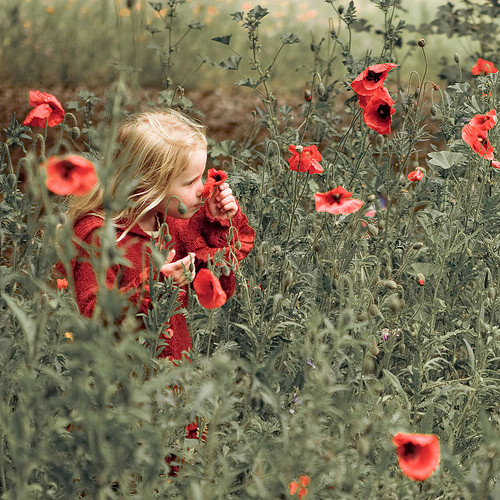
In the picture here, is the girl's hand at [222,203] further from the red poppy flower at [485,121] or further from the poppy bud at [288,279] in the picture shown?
the red poppy flower at [485,121]

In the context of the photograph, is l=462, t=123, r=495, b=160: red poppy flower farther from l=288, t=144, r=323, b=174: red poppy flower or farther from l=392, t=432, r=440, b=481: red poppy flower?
Result: l=392, t=432, r=440, b=481: red poppy flower

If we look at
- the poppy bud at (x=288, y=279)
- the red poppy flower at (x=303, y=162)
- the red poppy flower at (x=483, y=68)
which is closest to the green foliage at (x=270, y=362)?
the poppy bud at (x=288, y=279)

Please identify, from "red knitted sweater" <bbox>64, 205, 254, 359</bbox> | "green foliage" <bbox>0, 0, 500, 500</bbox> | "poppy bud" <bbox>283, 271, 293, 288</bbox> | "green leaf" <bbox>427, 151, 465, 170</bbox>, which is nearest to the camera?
"green foliage" <bbox>0, 0, 500, 500</bbox>

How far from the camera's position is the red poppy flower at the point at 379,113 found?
246cm

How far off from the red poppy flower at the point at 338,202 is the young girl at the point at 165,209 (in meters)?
0.26

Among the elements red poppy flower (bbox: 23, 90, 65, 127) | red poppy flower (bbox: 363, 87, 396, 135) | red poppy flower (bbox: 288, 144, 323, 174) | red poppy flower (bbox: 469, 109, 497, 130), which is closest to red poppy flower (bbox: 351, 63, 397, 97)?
red poppy flower (bbox: 363, 87, 396, 135)

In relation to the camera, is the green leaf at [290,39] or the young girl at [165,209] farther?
the green leaf at [290,39]

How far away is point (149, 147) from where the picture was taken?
2334 millimetres

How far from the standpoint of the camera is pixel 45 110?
2.28 metres

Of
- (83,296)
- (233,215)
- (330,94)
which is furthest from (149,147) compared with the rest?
(330,94)

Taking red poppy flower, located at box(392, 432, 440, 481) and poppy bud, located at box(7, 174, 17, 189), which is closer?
red poppy flower, located at box(392, 432, 440, 481)

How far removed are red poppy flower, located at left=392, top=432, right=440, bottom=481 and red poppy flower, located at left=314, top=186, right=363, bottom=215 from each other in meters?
0.79

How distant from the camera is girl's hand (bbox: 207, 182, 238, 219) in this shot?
7.76 feet

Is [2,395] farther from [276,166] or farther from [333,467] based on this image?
[276,166]
